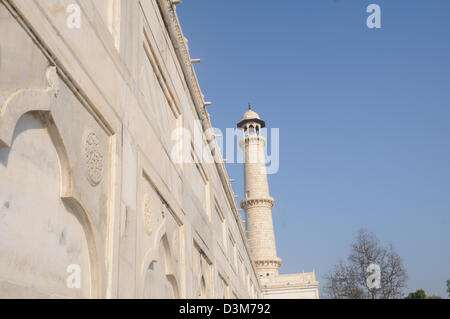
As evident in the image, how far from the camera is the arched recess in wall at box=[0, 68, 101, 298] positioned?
3330 millimetres

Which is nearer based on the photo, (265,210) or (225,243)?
(225,243)

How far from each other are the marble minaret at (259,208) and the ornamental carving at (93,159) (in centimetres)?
4086

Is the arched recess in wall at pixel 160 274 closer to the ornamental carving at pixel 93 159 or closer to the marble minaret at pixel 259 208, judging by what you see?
the ornamental carving at pixel 93 159

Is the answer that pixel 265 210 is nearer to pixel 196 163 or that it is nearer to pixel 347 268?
pixel 347 268

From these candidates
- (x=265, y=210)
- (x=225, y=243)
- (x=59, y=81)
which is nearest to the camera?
(x=59, y=81)

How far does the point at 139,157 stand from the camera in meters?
6.40

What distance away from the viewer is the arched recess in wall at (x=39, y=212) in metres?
3.33

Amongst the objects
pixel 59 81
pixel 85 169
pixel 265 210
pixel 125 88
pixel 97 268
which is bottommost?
pixel 97 268

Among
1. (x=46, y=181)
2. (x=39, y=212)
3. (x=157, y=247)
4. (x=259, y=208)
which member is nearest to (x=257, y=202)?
(x=259, y=208)

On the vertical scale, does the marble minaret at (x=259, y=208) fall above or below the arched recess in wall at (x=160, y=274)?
above

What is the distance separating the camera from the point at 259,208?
1875 inches

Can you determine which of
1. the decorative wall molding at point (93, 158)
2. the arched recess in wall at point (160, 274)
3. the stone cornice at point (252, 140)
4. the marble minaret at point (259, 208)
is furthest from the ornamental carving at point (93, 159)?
the stone cornice at point (252, 140)
